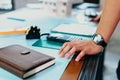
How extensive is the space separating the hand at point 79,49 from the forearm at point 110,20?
0.29 feet

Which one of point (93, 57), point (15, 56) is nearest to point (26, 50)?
point (15, 56)

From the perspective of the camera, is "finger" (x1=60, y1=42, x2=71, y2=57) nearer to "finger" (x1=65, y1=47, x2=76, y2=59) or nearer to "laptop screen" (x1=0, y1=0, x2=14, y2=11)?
"finger" (x1=65, y1=47, x2=76, y2=59)

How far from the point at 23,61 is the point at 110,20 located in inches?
17.6

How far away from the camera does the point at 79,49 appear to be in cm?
80

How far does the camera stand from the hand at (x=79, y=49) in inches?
30.9

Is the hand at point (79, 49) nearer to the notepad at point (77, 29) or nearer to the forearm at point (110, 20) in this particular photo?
the forearm at point (110, 20)

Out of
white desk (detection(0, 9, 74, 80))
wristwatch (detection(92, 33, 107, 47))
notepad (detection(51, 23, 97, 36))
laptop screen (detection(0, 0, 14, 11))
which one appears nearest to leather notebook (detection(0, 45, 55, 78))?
white desk (detection(0, 9, 74, 80))

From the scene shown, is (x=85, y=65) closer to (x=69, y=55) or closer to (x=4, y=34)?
(x=69, y=55)

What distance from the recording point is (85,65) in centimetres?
74

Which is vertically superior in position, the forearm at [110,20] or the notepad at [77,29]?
the forearm at [110,20]

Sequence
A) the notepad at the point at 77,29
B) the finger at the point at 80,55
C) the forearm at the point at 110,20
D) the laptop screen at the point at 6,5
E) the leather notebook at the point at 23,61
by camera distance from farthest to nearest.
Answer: the laptop screen at the point at 6,5, the notepad at the point at 77,29, the forearm at the point at 110,20, the finger at the point at 80,55, the leather notebook at the point at 23,61

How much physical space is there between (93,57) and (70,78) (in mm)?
210

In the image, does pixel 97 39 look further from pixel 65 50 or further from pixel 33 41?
pixel 33 41

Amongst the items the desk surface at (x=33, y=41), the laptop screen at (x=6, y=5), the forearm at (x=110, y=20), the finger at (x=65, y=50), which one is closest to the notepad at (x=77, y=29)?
the desk surface at (x=33, y=41)
